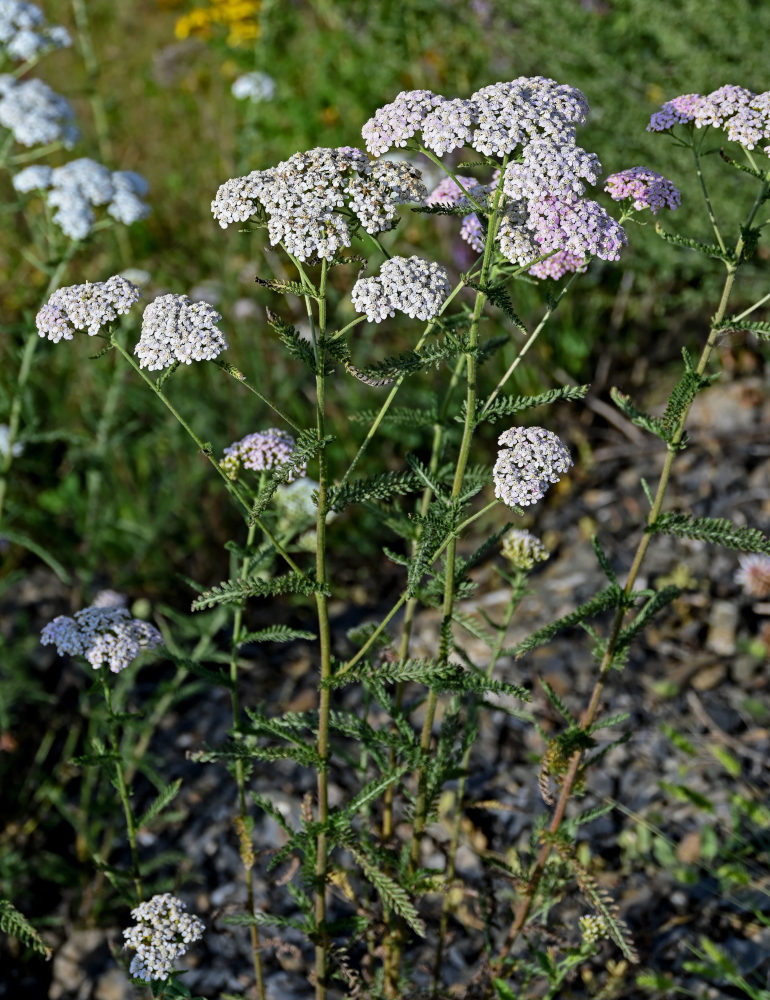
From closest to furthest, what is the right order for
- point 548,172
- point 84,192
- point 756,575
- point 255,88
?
point 548,172
point 84,192
point 756,575
point 255,88

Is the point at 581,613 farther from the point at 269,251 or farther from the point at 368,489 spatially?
the point at 269,251

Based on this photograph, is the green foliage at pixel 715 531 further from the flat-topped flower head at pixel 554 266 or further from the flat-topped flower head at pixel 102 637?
the flat-topped flower head at pixel 102 637

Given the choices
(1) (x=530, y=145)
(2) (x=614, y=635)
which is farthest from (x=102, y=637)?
(1) (x=530, y=145)

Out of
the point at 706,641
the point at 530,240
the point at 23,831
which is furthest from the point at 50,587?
the point at 530,240

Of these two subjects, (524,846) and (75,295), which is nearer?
(75,295)

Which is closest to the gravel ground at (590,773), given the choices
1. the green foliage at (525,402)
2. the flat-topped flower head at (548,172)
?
the green foliage at (525,402)

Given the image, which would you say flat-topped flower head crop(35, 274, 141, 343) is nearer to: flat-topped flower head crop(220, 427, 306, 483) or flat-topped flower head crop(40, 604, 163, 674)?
flat-topped flower head crop(220, 427, 306, 483)

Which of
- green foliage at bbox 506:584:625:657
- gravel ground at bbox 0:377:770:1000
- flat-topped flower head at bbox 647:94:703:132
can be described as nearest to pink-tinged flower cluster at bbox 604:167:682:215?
flat-topped flower head at bbox 647:94:703:132

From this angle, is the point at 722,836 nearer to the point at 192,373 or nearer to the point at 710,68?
the point at 192,373
